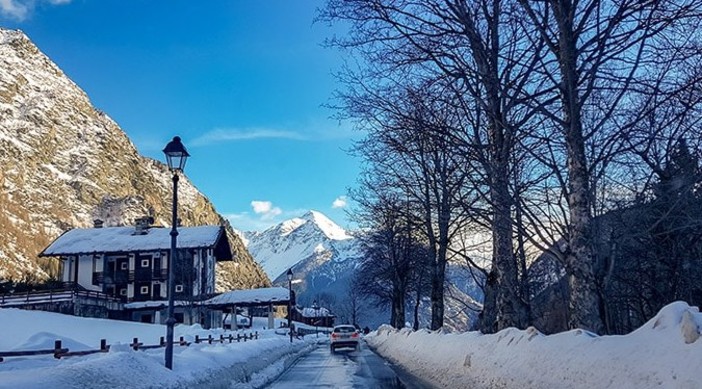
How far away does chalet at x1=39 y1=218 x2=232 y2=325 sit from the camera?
6756cm

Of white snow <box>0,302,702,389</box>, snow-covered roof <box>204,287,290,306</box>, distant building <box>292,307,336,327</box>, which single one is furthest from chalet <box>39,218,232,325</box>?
distant building <box>292,307,336,327</box>

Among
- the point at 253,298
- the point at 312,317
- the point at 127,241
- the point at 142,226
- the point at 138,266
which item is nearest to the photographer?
the point at 253,298

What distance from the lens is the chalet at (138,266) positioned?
6756 cm

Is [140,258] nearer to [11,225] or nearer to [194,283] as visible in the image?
[194,283]

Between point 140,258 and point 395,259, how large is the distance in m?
41.1

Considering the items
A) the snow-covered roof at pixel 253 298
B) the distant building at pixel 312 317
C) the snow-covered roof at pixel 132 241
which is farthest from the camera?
the distant building at pixel 312 317

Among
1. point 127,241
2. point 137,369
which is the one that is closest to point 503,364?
point 137,369

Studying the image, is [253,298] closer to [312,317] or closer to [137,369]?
[137,369]

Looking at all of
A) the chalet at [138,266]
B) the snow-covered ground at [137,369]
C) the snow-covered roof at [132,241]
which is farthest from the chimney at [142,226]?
the snow-covered ground at [137,369]

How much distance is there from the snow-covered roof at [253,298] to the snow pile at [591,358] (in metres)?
56.8

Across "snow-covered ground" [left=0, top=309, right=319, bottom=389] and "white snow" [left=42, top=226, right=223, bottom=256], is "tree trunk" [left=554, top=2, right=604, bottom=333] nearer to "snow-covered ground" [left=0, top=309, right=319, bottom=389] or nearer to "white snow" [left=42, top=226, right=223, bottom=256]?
"snow-covered ground" [left=0, top=309, right=319, bottom=389]

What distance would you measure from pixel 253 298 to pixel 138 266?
13688 millimetres

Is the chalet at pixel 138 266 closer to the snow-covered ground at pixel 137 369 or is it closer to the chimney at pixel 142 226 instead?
the chimney at pixel 142 226

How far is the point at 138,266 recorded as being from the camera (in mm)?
70250
